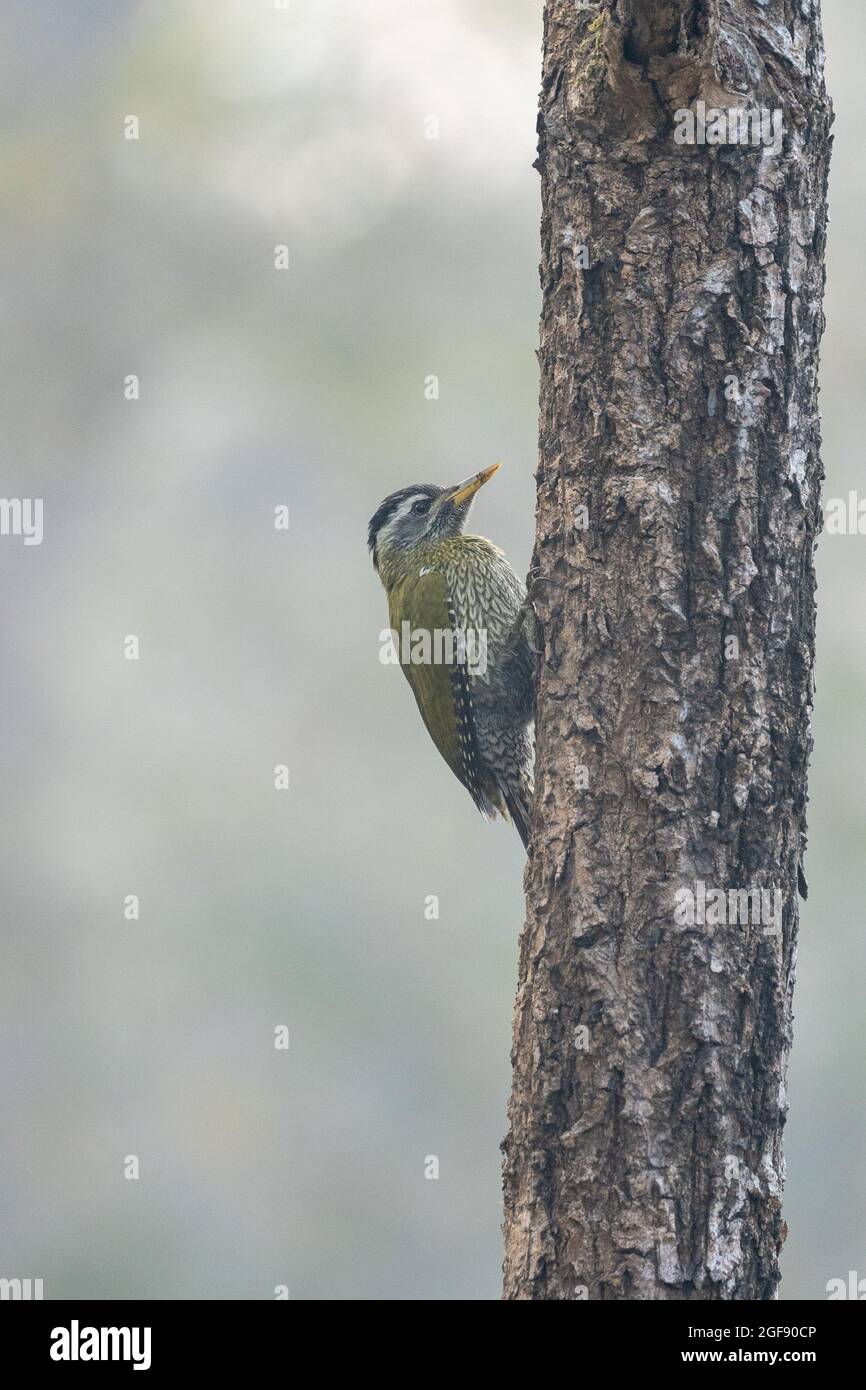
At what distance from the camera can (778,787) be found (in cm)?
268

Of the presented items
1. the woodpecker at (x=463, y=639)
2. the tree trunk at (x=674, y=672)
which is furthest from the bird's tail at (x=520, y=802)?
the tree trunk at (x=674, y=672)

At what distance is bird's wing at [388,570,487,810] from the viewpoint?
439cm

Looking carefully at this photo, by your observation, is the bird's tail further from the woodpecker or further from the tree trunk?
the tree trunk

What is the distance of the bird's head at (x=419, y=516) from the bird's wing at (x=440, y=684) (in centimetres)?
19

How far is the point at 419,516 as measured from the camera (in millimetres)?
4863

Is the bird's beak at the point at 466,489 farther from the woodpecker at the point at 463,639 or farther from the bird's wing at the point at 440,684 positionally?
the bird's wing at the point at 440,684

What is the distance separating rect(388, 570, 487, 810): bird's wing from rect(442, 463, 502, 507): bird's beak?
30cm

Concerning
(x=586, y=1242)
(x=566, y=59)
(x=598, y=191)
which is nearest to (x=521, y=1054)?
(x=586, y=1242)

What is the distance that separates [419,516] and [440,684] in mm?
711

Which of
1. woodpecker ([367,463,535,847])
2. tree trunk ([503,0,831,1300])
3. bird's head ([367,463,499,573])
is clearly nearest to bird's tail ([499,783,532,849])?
woodpecker ([367,463,535,847])

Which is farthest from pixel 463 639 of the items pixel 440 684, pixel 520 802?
pixel 520 802

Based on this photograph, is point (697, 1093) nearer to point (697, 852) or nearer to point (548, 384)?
point (697, 852)

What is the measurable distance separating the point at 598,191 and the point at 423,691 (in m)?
2.03

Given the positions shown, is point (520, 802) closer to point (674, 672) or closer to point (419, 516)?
point (419, 516)
